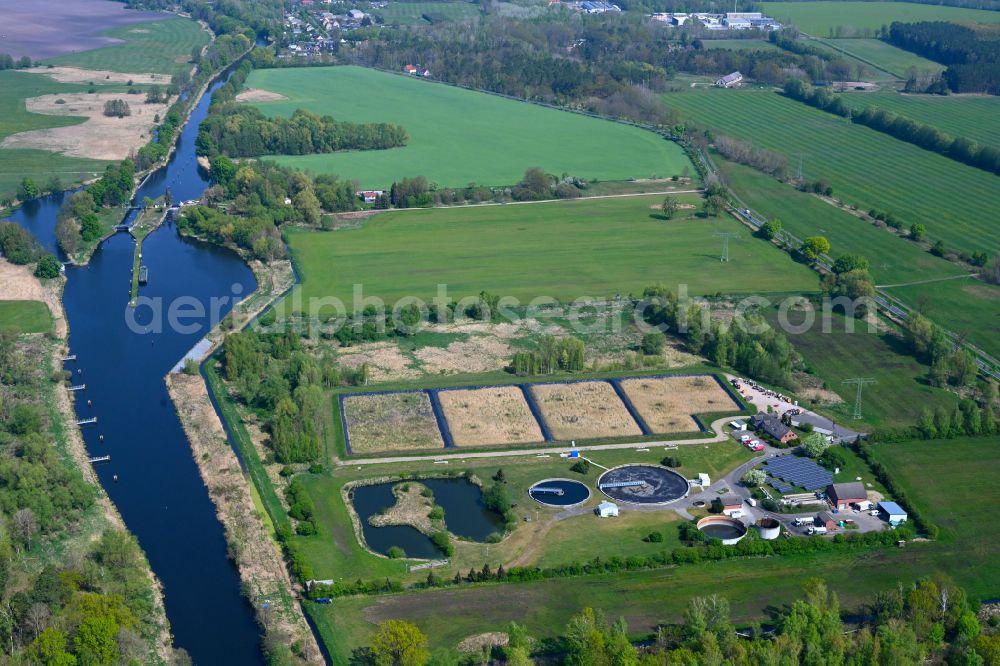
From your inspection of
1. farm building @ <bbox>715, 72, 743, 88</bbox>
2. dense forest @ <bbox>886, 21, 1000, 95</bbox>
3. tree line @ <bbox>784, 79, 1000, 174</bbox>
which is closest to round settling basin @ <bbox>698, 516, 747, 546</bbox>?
tree line @ <bbox>784, 79, 1000, 174</bbox>

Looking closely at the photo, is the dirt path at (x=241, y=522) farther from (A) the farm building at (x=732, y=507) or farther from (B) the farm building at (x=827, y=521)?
(B) the farm building at (x=827, y=521)

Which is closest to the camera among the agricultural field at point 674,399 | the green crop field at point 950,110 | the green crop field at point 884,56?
the agricultural field at point 674,399

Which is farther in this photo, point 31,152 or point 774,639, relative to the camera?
point 31,152

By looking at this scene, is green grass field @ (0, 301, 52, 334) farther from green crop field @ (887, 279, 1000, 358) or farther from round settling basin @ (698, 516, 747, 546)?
green crop field @ (887, 279, 1000, 358)

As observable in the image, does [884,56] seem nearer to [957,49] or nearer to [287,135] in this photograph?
[957,49]

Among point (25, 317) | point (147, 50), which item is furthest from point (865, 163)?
point (147, 50)

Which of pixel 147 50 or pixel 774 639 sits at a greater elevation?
pixel 147 50

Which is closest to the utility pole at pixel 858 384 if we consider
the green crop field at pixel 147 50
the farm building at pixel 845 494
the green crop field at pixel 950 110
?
the farm building at pixel 845 494
